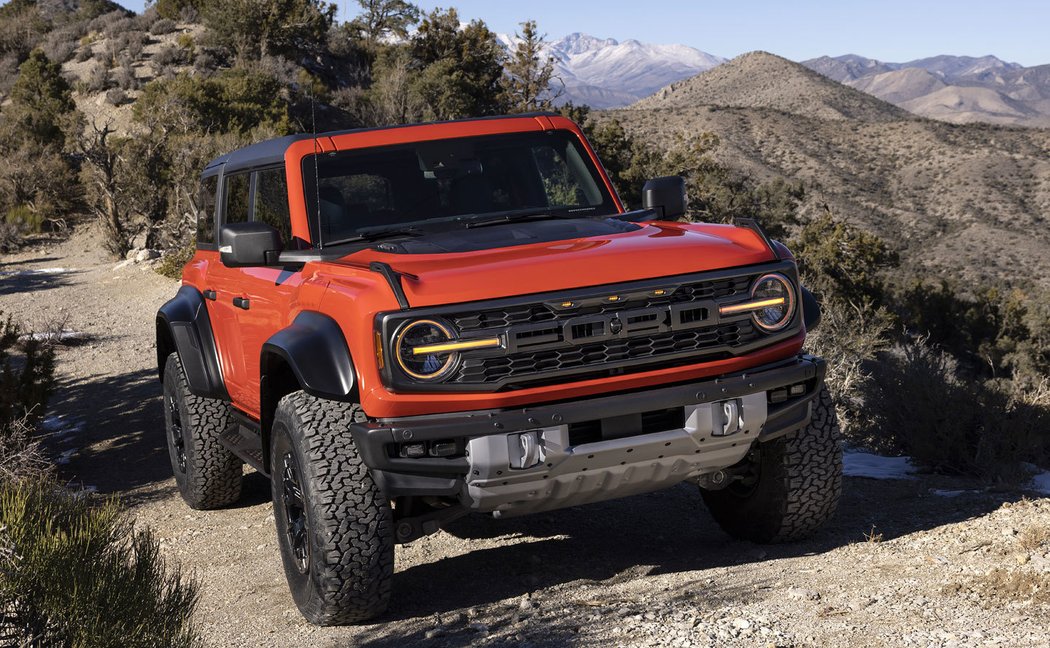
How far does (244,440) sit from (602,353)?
2566 millimetres

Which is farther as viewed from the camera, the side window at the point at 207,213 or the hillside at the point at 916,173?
the hillside at the point at 916,173

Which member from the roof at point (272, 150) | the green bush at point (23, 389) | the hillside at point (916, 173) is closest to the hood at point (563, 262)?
the roof at point (272, 150)

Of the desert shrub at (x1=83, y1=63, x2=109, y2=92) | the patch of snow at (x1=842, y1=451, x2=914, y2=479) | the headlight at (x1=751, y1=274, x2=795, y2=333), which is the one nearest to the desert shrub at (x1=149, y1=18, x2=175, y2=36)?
the desert shrub at (x1=83, y1=63, x2=109, y2=92)

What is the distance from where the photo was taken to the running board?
5.31m

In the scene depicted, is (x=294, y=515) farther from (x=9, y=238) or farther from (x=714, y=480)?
(x=9, y=238)

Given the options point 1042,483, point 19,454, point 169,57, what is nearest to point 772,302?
point 1042,483

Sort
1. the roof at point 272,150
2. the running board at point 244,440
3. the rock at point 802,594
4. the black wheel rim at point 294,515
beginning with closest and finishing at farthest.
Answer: the rock at point 802,594 < the black wheel rim at point 294,515 < the roof at point 272,150 < the running board at point 244,440

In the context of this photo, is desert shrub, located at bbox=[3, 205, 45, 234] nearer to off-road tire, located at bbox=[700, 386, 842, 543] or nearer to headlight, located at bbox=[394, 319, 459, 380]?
off-road tire, located at bbox=[700, 386, 842, 543]

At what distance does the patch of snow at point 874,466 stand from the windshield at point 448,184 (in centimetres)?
295

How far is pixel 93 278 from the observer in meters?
20.7

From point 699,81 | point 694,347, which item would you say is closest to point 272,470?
point 694,347

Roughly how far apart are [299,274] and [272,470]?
33.5 inches

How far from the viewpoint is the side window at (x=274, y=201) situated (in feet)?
16.7

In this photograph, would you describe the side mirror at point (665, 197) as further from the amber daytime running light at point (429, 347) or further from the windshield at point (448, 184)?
the amber daytime running light at point (429, 347)
